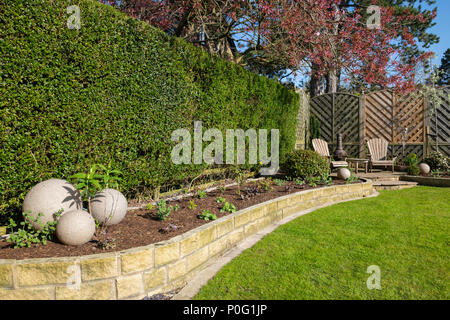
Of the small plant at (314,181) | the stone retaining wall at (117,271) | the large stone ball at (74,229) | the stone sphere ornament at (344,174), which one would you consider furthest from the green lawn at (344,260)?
the stone sphere ornament at (344,174)

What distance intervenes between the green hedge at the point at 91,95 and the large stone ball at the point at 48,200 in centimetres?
30

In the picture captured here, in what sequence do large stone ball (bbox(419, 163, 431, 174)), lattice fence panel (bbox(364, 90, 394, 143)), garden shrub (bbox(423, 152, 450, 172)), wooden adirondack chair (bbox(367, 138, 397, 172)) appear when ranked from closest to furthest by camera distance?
large stone ball (bbox(419, 163, 431, 174)), garden shrub (bbox(423, 152, 450, 172)), wooden adirondack chair (bbox(367, 138, 397, 172)), lattice fence panel (bbox(364, 90, 394, 143))

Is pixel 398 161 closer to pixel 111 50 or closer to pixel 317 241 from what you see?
pixel 317 241

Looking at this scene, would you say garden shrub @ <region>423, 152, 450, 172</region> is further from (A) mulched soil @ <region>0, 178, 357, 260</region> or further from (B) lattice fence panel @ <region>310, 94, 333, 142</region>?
(A) mulched soil @ <region>0, 178, 357, 260</region>

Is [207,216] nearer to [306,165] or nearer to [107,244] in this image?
[107,244]

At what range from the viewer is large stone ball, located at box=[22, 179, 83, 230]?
2.83 meters

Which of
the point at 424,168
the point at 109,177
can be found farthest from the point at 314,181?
the point at 109,177

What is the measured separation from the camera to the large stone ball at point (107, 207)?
3148mm

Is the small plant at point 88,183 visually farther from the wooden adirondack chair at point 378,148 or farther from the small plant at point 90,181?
the wooden adirondack chair at point 378,148

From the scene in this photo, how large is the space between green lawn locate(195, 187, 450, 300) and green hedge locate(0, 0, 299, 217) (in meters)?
2.11

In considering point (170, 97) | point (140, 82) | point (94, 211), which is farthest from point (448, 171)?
point (94, 211)

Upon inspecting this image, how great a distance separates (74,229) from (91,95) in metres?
1.70

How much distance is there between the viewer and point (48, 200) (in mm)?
2854

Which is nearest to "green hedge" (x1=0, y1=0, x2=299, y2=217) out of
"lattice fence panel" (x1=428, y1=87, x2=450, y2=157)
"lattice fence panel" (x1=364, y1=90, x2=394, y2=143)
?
"lattice fence panel" (x1=364, y1=90, x2=394, y2=143)
